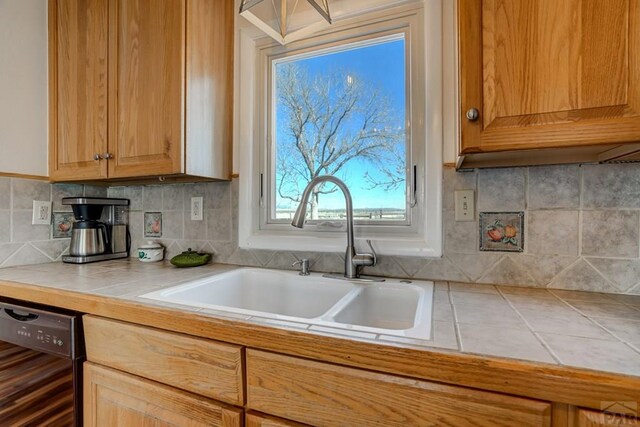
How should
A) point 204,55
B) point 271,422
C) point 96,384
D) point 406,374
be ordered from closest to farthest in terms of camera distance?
point 406,374, point 271,422, point 96,384, point 204,55

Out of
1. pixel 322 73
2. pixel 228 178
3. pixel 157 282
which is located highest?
pixel 322 73

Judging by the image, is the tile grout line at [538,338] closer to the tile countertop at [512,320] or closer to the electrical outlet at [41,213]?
the tile countertop at [512,320]

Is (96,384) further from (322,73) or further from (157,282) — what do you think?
(322,73)

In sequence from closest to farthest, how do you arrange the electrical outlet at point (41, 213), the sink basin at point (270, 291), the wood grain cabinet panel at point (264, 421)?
the wood grain cabinet panel at point (264, 421), the sink basin at point (270, 291), the electrical outlet at point (41, 213)

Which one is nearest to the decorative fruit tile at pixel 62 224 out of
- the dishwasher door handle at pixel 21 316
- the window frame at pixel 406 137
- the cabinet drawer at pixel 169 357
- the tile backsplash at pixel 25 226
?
the tile backsplash at pixel 25 226

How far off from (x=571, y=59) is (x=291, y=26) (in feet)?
3.68

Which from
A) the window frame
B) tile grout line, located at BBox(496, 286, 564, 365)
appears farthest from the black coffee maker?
tile grout line, located at BBox(496, 286, 564, 365)

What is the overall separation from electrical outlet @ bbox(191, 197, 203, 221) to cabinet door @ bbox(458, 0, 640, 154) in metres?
1.24

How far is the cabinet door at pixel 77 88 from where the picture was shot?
1.39 meters

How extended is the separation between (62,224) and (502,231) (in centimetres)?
210

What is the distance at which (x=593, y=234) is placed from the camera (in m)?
0.96

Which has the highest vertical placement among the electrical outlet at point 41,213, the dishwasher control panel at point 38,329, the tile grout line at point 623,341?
the electrical outlet at point 41,213

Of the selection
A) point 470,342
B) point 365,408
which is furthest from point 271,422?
point 470,342

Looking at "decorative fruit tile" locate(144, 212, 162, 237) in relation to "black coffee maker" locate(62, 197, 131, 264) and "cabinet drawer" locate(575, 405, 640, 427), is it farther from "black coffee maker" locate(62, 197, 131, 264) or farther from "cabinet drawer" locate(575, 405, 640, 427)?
"cabinet drawer" locate(575, 405, 640, 427)
